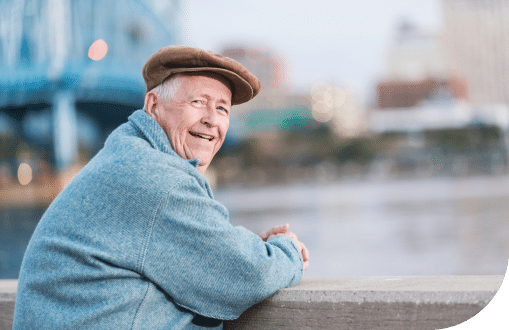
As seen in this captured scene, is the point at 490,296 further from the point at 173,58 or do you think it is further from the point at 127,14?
the point at 127,14

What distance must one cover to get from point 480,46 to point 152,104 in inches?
4954

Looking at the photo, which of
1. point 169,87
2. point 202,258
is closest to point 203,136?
point 169,87

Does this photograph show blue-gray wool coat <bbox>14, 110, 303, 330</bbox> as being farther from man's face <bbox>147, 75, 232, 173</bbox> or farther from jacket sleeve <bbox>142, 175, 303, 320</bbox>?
man's face <bbox>147, 75, 232, 173</bbox>

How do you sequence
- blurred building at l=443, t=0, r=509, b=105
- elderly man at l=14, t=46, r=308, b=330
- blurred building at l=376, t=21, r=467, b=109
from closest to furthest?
elderly man at l=14, t=46, r=308, b=330, blurred building at l=376, t=21, r=467, b=109, blurred building at l=443, t=0, r=509, b=105

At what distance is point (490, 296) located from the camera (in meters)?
1.29

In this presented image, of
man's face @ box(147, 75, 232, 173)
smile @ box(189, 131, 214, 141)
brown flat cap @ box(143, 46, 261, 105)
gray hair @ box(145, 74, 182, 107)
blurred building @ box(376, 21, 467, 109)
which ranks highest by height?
brown flat cap @ box(143, 46, 261, 105)

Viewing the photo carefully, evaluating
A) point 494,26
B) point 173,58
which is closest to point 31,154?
point 173,58

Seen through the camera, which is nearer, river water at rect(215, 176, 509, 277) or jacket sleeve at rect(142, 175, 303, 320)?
jacket sleeve at rect(142, 175, 303, 320)

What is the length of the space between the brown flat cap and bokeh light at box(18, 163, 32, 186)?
3641 centimetres

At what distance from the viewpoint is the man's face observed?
157 centimetres

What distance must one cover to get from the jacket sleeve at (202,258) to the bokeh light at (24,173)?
36.7 m

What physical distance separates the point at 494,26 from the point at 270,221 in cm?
10994

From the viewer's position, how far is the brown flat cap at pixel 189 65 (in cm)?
149

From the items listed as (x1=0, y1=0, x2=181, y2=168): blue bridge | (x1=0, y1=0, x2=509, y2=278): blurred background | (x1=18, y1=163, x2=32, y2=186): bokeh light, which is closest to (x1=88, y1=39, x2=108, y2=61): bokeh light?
(x1=0, y1=0, x2=509, y2=278): blurred background
